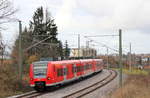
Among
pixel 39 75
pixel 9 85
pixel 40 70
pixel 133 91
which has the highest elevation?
pixel 40 70

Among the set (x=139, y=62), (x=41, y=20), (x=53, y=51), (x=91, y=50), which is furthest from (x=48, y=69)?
(x=139, y=62)

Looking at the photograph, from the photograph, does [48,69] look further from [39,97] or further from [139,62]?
[139,62]

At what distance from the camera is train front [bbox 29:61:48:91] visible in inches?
1044

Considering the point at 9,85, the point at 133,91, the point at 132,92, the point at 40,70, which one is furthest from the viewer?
the point at 40,70

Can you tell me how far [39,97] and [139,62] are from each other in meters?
106

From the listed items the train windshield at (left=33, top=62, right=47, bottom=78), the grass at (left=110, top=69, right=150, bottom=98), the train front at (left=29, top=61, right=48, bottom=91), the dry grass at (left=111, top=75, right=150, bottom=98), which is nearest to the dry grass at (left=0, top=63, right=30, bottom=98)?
the train front at (left=29, top=61, right=48, bottom=91)

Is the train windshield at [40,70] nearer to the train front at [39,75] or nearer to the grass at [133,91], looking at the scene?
the train front at [39,75]

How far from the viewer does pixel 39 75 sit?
26.9 metres

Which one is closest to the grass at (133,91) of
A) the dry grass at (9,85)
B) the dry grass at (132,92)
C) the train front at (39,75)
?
the dry grass at (132,92)

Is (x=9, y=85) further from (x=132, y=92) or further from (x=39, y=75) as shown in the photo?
(x=132, y=92)

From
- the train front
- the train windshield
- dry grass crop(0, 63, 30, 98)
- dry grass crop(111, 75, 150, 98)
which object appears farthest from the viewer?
the train windshield

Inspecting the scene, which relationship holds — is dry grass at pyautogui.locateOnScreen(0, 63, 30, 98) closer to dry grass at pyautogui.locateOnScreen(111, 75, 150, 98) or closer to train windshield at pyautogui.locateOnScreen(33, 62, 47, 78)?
train windshield at pyautogui.locateOnScreen(33, 62, 47, 78)

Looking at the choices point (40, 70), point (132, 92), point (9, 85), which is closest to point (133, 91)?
point (132, 92)

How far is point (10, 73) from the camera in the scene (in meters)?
29.2
